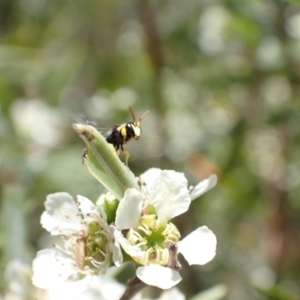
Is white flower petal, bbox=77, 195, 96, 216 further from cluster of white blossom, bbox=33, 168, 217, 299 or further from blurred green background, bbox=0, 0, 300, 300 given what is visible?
blurred green background, bbox=0, 0, 300, 300

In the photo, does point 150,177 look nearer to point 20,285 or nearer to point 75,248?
point 75,248

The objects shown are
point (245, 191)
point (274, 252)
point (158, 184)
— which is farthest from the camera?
point (245, 191)

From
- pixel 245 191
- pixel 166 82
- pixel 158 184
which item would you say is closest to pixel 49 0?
pixel 166 82

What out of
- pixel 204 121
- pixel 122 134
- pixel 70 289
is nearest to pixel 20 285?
pixel 70 289

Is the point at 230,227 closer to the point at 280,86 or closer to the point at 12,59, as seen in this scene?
the point at 280,86

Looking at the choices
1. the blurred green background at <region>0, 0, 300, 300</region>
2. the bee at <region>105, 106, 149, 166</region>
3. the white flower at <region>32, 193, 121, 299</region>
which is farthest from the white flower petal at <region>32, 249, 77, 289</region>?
the blurred green background at <region>0, 0, 300, 300</region>

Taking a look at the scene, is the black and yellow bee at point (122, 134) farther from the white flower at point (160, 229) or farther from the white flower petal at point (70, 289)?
the white flower petal at point (70, 289)

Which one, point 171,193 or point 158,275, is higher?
point 171,193

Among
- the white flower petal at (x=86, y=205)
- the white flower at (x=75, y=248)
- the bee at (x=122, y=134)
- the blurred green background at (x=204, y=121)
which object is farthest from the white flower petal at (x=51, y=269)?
the blurred green background at (x=204, y=121)
